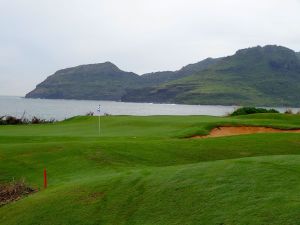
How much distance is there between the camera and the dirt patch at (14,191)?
16359mm

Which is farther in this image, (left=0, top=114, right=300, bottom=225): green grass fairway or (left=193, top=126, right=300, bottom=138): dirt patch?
(left=193, top=126, right=300, bottom=138): dirt patch

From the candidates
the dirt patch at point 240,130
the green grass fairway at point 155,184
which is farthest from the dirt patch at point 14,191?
the dirt patch at point 240,130

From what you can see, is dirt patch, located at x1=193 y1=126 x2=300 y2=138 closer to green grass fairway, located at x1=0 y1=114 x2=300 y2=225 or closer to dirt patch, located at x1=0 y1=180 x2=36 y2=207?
green grass fairway, located at x1=0 y1=114 x2=300 y2=225

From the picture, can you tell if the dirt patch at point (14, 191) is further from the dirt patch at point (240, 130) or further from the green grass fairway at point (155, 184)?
the dirt patch at point (240, 130)

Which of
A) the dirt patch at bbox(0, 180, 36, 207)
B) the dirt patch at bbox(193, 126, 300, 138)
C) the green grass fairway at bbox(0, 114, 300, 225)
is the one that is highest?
the dirt patch at bbox(193, 126, 300, 138)

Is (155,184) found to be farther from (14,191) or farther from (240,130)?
(240,130)

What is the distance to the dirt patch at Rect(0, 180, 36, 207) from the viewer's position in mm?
16359

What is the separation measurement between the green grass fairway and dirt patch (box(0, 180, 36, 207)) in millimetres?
519

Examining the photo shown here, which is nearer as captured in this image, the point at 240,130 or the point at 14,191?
the point at 14,191

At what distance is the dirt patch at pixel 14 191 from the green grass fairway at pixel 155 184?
52 cm

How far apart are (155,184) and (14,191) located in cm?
570

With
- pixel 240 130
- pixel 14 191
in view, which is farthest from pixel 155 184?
pixel 240 130

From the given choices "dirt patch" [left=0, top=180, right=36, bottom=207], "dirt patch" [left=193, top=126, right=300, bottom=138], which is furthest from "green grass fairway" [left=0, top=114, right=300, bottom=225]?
"dirt patch" [left=193, top=126, right=300, bottom=138]

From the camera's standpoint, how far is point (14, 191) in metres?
16.9
